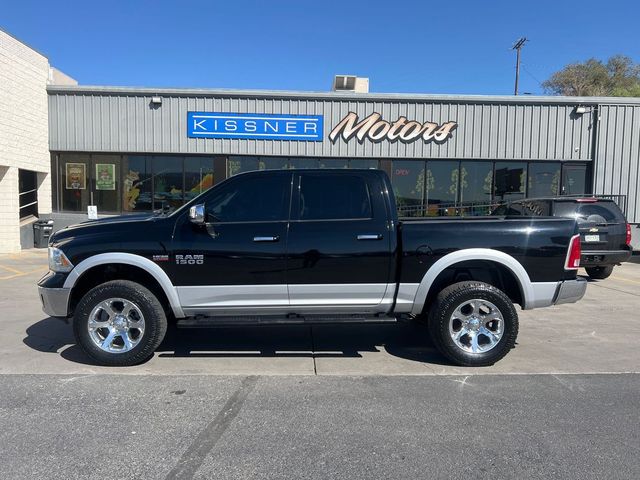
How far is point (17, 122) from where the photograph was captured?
14.1m

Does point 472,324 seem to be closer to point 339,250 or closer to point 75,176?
point 339,250

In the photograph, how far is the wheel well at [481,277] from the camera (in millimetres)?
5129

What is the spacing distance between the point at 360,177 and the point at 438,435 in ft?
8.92

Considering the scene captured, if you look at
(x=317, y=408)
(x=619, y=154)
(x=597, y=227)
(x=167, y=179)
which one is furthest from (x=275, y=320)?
(x=619, y=154)

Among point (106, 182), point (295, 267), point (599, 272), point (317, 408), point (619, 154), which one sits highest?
point (619, 154)

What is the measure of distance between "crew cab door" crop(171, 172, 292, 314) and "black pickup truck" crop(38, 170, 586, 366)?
0.4 inches

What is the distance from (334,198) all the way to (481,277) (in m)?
1.85

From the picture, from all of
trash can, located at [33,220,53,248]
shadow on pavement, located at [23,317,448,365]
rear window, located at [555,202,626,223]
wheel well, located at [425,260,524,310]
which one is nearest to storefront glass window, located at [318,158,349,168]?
rear window, located at [555,202,626,223]

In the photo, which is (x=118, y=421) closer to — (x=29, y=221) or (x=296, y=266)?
(x=296, y=266)

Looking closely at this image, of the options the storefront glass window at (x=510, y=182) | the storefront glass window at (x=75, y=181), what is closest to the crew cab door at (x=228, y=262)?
the storefront glass window at (x=75, y=181)

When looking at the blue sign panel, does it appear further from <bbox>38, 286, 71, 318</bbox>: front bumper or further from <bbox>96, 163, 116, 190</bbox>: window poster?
<bbox>38, 286, 71, 318</bbox>: front bumper

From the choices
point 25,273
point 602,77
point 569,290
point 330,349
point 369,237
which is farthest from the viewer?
point 602,77

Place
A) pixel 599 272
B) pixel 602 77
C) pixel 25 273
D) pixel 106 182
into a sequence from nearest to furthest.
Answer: pixel 25 273 → pixel 599 272 → pixel 106 182 → pixel 602 77

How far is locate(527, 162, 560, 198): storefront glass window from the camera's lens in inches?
648
